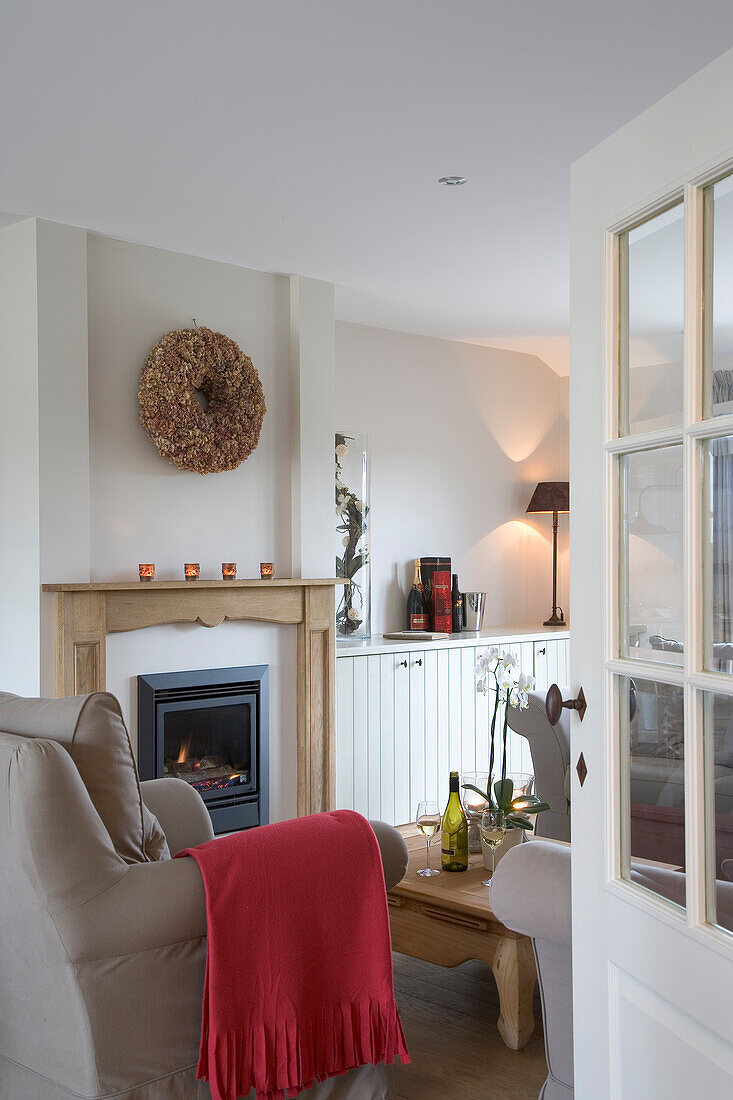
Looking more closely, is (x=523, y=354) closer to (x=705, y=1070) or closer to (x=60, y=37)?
(x=60, y=37)

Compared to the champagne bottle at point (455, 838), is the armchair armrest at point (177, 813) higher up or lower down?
higher up

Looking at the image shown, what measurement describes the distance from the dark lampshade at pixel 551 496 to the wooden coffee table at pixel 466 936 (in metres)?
3.48

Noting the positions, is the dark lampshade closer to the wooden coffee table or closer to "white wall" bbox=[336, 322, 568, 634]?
"white wall" bbox=[336, 322, 568, 634]

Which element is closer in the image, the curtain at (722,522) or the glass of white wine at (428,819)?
the curtain at (722,522)

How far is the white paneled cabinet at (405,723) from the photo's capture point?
183 inches

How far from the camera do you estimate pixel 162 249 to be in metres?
4.16

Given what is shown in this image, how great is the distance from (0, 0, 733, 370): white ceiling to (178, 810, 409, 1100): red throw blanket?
1917 millimetres

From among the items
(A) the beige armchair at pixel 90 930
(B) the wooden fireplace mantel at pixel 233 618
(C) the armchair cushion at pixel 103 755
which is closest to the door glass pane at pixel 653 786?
(A) the beige armchair at pixel 90 930

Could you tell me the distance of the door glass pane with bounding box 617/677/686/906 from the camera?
1.39 meters

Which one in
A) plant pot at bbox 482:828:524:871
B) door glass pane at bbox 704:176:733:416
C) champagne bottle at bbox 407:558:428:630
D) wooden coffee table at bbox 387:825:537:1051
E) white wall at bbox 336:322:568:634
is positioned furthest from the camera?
white wall at bbox 336:322:568:634

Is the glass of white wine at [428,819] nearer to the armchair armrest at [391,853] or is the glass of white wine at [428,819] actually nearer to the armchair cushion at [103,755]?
the armchair armrest at [391,853]

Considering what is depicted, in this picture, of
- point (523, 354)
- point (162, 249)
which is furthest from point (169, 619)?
point (523, 354)

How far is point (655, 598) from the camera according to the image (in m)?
1.45

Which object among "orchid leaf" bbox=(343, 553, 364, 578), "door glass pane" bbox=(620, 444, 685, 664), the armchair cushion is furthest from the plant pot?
"orchid leaf" bbox=(343, 553, 364, 578)
